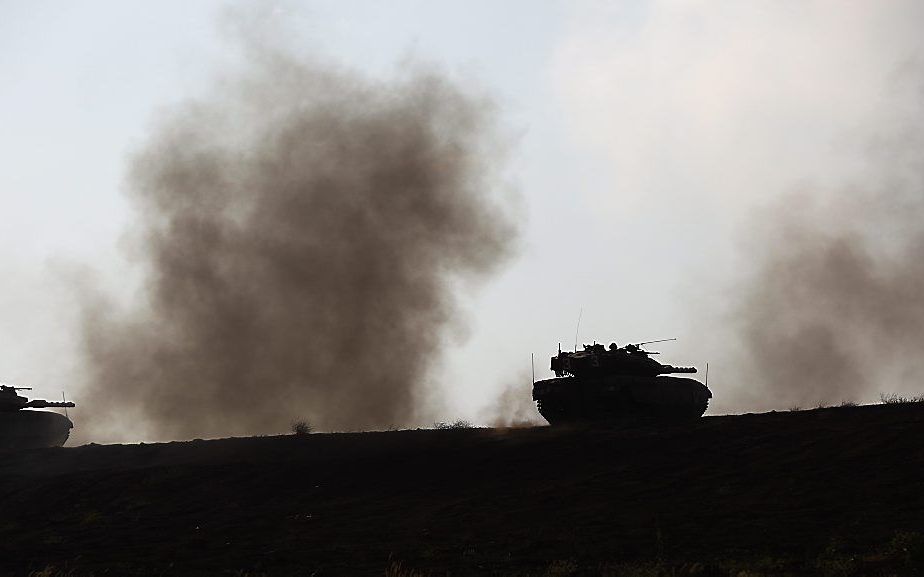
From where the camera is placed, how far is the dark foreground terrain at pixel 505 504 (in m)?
23.8

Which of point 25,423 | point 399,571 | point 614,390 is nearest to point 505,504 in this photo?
point 399,571

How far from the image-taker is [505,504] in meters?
30.2

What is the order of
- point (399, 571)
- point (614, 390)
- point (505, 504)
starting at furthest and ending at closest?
point (614, 390) → point (505, 504) → point (399, 571)

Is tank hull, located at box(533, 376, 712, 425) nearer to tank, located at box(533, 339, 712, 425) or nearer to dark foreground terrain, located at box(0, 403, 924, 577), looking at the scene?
tank, located at box(533, 339, 712, 425)

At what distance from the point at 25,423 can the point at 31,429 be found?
451mm

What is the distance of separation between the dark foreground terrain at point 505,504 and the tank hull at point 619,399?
256cm

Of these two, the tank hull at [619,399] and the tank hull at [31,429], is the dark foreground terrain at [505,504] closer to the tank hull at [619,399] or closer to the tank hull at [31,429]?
the tank hull at [619,399]

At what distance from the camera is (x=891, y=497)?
1033 inches

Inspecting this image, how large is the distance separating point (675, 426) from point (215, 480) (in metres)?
15.7

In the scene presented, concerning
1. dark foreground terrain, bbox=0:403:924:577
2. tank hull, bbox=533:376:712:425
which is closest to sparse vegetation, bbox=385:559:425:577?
dark foreground terrain, bbox=0:403:924:577

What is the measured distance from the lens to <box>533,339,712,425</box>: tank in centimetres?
4078

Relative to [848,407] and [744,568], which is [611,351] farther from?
[744,568]

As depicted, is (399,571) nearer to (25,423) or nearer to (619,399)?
(619,399)

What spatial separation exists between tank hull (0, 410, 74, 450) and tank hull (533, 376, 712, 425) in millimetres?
24219
